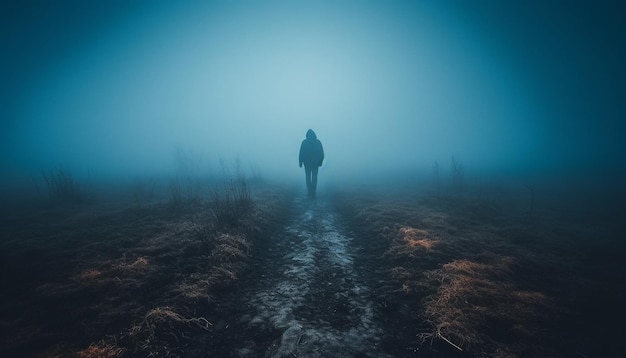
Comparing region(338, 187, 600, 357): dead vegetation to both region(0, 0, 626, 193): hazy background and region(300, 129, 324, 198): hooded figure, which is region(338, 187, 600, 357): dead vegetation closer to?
region(300, 129, 324, 198): hooded figure

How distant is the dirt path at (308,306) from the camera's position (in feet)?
13.0

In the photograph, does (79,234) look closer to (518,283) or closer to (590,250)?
(518,283)

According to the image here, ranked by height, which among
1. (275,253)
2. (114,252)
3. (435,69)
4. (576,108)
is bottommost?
(275,253)

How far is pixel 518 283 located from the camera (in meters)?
5.86

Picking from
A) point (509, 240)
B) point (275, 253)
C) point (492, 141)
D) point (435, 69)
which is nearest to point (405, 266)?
point (275, 253)

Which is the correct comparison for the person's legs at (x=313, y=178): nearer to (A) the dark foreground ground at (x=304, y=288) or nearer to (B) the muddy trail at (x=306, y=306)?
(A) the dark foreground ground at (x=304, y=288)

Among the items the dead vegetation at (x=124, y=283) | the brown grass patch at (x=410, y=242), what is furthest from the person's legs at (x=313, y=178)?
the brown grass patch at (x=410, y=242)

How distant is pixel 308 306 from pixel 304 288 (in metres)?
0.75

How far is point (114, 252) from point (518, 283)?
1024 centimetres

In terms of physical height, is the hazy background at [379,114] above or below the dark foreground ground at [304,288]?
above

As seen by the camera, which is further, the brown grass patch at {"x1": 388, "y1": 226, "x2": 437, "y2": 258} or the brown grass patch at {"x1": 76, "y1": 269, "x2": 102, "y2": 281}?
the brown grass patch at {"x1": 388, "y1": 226, "x2": 437, "y2": 258}

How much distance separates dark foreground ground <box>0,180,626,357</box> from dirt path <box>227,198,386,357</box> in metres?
0.03

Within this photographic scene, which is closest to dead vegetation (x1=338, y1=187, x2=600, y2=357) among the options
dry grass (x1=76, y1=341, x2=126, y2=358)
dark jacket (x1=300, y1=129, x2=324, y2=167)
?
dry grass (x1=76, y1=341, x2=126, y2=358)

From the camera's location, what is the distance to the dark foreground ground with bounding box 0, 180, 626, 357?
3.99 metres
